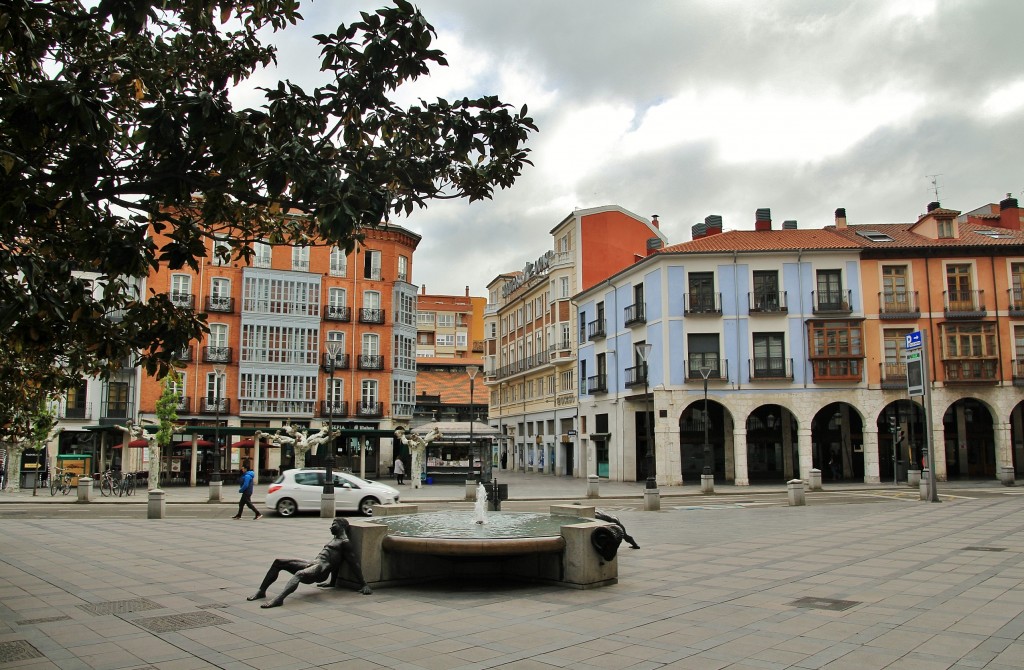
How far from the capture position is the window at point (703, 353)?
39406 millimetres

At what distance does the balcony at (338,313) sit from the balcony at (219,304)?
590cm

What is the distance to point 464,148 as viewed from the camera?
23.7ft

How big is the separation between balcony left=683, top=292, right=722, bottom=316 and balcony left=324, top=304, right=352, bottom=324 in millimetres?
22615

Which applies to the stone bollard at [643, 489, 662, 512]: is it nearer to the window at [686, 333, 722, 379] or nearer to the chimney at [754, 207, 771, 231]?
the window at [686, 333, 722, 379]

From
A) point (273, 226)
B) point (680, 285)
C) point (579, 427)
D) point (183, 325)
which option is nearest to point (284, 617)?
point (183, 325)

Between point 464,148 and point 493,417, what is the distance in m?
68.0

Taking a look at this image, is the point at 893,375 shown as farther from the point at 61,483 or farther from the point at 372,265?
the point at 61,483

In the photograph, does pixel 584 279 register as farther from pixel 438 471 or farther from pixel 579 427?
pixel 438 471

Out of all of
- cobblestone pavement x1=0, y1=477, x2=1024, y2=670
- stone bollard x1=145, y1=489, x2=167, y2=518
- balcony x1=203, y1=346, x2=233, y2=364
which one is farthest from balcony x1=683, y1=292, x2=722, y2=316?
balcony x1=203, y1=346, x2=233, y2=364

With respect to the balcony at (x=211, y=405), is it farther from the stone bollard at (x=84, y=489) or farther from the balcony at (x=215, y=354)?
the stone bollard at (x=84, y=489)

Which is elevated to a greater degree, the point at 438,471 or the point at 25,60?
the point at 25,60

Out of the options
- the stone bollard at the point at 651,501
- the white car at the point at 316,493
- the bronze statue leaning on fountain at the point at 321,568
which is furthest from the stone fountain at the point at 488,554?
the stone bollard at the point at 651,501

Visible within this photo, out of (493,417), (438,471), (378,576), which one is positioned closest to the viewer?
(378,576)

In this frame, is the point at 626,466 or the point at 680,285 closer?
the point at 680,285
